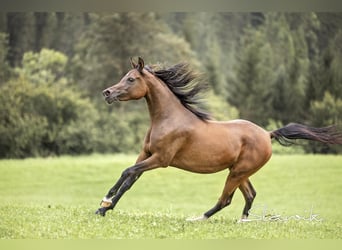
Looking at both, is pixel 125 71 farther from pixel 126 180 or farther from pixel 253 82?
pixel 126 180

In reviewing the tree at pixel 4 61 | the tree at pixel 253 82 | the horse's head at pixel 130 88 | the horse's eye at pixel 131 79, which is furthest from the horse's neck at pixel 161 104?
the tree at pixel 4 61

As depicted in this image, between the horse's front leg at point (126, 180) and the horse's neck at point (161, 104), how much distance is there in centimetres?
58

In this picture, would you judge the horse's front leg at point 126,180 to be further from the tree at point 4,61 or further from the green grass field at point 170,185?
the tree at point 4,61

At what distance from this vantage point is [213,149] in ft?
25.3

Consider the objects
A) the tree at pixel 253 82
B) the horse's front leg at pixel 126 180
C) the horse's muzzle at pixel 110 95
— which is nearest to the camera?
the horse's front leg at pixel 126 180

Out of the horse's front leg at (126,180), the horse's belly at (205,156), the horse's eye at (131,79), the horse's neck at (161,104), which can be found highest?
the horse's eye at (131,79)

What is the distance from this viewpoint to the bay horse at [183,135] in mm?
7527

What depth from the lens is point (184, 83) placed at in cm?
799

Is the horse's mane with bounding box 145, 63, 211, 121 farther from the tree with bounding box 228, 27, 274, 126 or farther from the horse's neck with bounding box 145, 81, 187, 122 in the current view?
Answer: the tree with bounding box 228, 27, 274, 126

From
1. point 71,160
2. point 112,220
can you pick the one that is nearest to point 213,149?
point 112,220

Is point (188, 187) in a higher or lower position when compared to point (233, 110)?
lower

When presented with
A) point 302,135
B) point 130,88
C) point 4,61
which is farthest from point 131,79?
point 4,61

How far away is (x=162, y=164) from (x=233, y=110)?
42.5 feet

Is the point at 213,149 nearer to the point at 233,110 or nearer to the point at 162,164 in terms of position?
the point at 162,164
